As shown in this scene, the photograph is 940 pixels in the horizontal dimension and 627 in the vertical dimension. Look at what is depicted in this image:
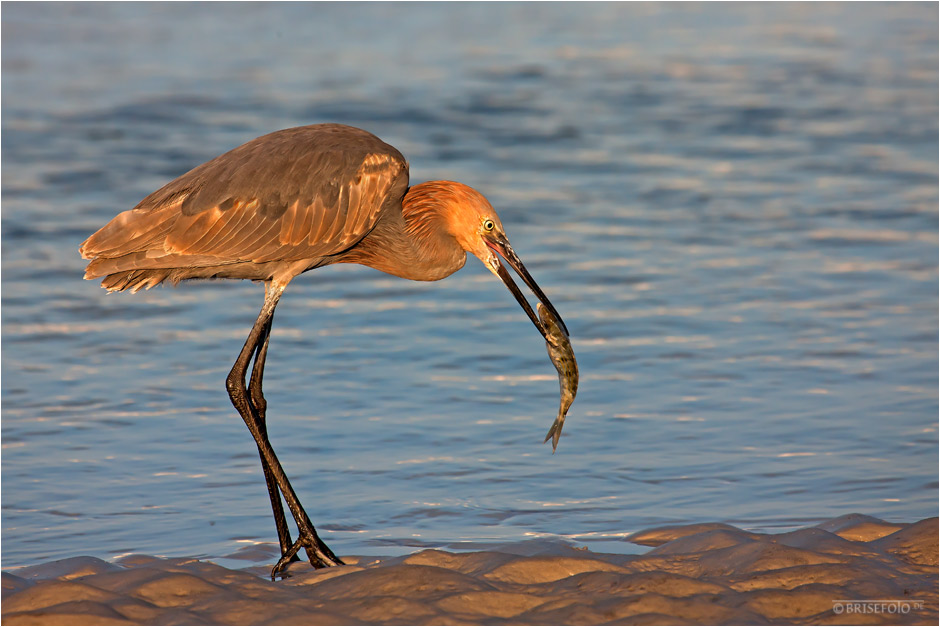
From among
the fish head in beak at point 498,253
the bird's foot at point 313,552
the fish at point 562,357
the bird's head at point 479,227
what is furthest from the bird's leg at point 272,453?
the fish at point 562,357

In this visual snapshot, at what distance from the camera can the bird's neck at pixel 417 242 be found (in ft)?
21.7

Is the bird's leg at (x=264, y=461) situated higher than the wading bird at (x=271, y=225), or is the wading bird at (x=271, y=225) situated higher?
the wading bird at (x=271, y=225)

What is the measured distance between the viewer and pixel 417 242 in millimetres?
6613

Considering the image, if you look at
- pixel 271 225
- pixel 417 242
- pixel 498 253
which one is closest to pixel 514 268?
pixel 498 253

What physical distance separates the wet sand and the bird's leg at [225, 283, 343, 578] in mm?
299

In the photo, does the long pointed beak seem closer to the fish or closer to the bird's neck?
the fish

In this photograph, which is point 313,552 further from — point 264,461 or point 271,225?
point 271,225

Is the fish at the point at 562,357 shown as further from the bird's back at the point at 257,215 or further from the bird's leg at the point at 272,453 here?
the bird's leg at the point at 272,453

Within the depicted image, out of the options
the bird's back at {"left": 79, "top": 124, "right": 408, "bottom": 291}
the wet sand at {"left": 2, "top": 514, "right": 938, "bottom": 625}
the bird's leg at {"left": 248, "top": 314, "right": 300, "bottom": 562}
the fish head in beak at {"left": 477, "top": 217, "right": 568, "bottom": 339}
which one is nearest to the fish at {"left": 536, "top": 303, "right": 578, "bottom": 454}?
the fish head in beak at {"left": 477, "top": 217, "right": 568, "bottom": 339}

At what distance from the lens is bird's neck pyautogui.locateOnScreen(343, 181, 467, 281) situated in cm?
661

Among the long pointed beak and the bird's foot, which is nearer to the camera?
the bird's foot

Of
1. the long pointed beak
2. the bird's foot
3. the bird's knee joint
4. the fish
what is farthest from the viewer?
the long pointed beak

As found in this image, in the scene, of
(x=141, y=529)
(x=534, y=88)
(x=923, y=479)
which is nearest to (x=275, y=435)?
(x=141, y=529)

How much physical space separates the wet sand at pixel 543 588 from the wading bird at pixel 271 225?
100 centimetres
